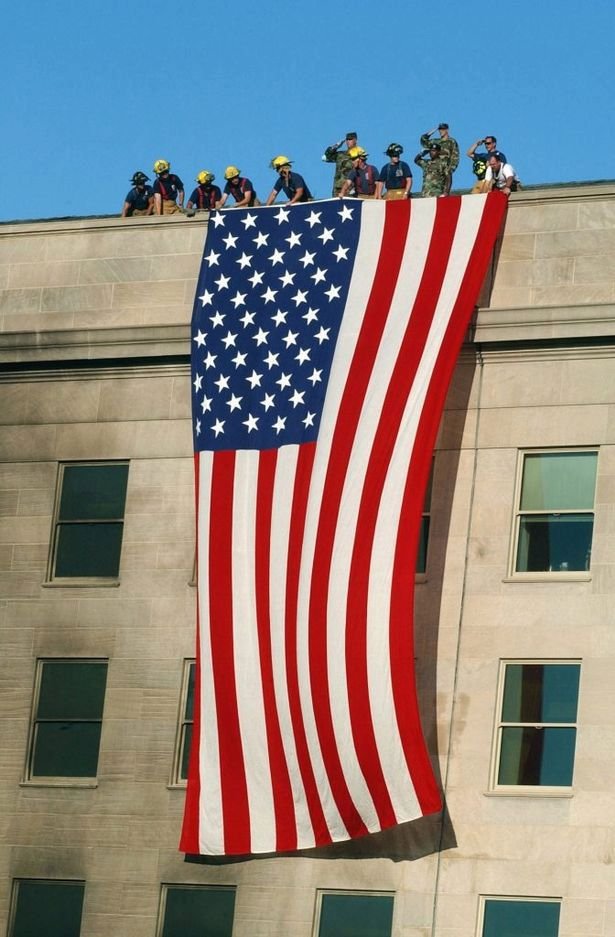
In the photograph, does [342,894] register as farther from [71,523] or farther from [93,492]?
[93,492]

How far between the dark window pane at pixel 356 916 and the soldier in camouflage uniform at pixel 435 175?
1284 centimetres

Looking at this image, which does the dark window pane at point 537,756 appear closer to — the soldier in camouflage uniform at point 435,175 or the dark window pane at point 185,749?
the dark window pane at point 185,749

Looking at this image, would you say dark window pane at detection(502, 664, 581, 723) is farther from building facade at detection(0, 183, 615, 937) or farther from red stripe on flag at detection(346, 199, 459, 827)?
red stripe on flag at detection(346, 199, 459, 827)

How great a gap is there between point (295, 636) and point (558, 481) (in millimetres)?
5268

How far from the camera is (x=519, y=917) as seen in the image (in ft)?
132

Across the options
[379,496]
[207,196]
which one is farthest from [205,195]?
[379,496]

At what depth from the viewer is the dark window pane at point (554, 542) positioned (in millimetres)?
42031

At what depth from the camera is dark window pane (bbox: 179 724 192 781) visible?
141 feet

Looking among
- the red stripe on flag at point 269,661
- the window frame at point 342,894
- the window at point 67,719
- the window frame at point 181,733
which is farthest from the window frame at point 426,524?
the window at point 67,719

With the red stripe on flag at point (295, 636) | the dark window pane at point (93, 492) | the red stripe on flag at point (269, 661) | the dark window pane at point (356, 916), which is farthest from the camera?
the dark window pane at point (93, 492)

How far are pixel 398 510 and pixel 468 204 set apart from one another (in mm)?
5764

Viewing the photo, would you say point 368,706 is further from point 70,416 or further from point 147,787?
point 70,416

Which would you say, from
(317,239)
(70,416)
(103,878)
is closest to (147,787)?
(103,878)

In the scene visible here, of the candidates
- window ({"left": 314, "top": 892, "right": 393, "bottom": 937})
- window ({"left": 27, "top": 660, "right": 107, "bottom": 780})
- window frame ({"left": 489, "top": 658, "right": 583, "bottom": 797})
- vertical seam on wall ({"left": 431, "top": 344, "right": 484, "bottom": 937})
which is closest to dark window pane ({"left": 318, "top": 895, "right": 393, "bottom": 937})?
window ({"left": 314, "top": 892, "right": 393, "bottom": 937})
